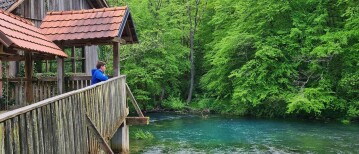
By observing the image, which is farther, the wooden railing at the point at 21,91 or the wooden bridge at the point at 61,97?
the wooden railing at the point at 21,91

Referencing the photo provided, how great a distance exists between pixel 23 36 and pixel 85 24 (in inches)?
112

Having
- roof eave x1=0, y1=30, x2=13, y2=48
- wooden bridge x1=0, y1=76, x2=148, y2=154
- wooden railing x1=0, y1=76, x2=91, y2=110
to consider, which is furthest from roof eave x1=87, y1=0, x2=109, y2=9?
roof eave x1=0, y1=30, x2=13, y2=48

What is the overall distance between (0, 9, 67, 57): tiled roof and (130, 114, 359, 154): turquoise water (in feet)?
24.3

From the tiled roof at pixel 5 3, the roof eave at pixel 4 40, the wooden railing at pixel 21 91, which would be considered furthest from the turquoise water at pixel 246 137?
the roof eave at pixel 4 40

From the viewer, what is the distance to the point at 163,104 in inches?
1312

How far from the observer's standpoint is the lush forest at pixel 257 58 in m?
24.3

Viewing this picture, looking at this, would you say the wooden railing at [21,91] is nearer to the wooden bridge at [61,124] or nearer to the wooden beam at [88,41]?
the wooden beam at [88,41]

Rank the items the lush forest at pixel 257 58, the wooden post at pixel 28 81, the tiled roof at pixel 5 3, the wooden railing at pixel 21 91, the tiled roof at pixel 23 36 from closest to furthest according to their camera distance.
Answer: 1. the tiled roof at pixel 23 36
2. the wooden post at pixel 28 81
3. the wooden railing at pixel 21 91
4. the tiled roof at pixel 5 3
5. the lush forest at pixel 257 58

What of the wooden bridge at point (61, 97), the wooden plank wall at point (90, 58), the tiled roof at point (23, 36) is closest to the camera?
the wooden bridge at point (61, 97)

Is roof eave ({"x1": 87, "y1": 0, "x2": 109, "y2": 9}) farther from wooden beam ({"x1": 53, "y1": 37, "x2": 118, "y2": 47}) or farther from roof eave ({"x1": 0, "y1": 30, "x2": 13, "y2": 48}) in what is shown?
roof eave ({"x1": 0, "y1": 30, "x2": 13, "y2": 48})

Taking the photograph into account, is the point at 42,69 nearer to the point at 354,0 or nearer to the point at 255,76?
the point at 255,76

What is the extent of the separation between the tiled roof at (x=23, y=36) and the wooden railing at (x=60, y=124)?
172cm

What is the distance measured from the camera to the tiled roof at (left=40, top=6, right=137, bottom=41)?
10.6m

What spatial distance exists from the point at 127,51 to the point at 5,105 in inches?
809
